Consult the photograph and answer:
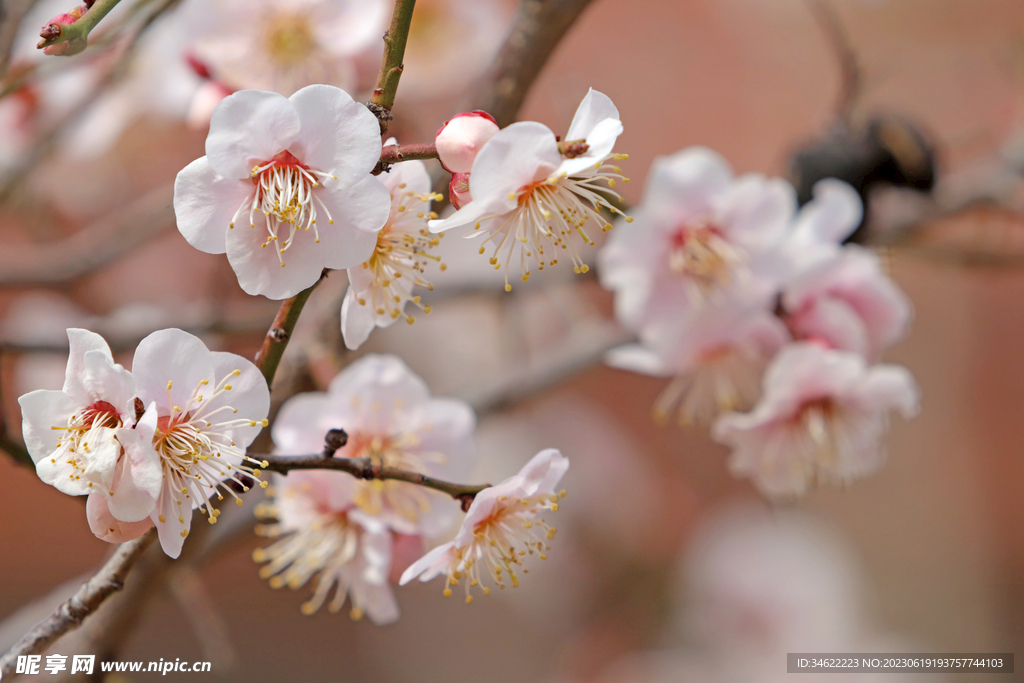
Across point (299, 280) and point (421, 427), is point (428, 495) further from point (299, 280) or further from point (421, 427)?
point (299, 280)

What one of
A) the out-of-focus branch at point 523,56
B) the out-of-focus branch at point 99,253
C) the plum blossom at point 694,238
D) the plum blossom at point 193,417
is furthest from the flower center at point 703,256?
the out-of-focus branch at point 99,253

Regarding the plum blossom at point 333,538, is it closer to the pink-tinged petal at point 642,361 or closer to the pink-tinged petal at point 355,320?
the pink-tinged petal at point 355,320

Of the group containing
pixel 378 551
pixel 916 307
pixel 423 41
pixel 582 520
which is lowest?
pixel 582 520

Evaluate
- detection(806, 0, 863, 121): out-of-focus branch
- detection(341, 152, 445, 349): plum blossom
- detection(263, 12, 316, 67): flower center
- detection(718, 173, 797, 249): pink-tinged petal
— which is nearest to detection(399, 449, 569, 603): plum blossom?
detection(341, 152, 445, 349): plum blossom

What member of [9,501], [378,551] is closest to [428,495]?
[378,551]

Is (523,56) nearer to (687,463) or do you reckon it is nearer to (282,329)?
(282,329)

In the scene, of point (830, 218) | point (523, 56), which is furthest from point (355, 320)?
point (830, 218)
